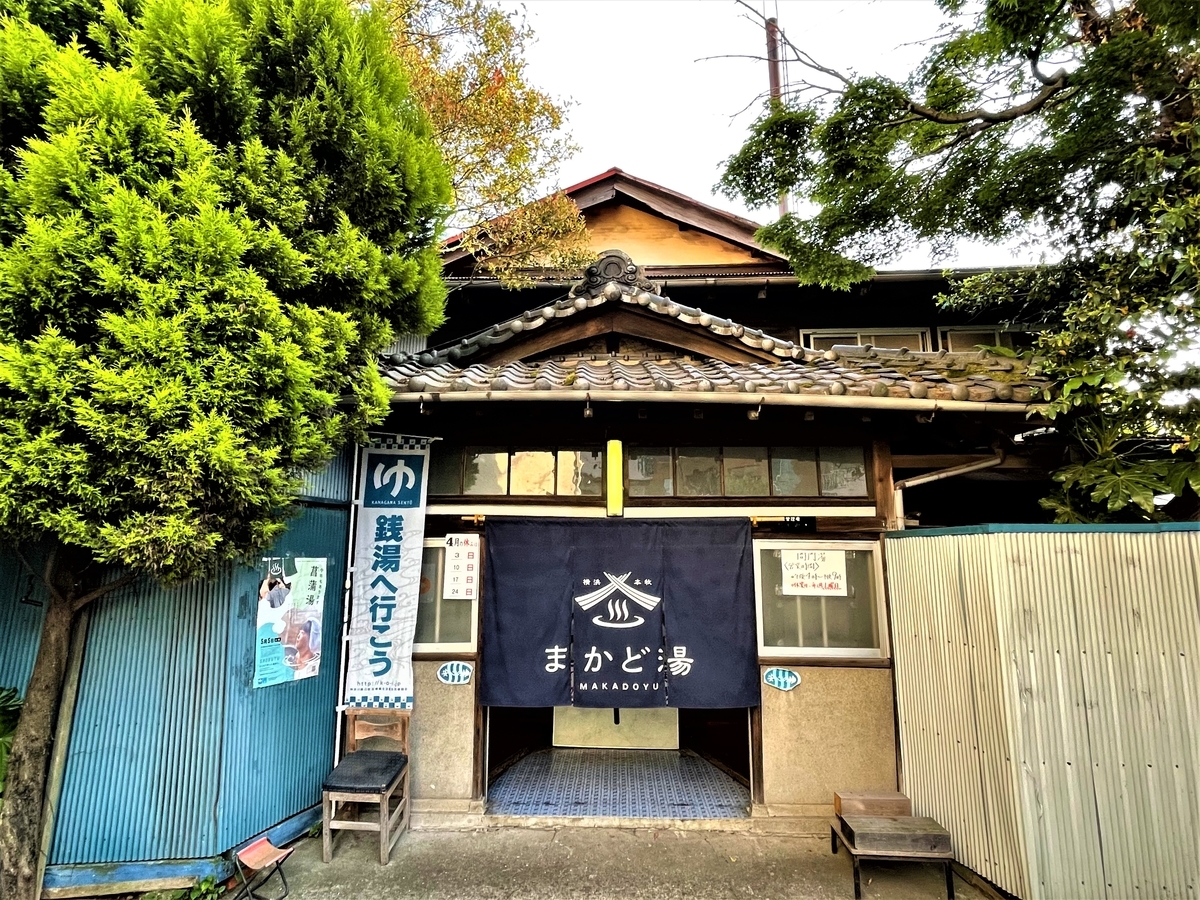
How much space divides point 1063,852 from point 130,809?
6.86 meters

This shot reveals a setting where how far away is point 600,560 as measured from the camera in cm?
534

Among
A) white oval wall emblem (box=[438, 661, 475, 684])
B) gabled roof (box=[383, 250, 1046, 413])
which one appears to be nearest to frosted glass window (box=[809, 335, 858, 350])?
gabled roof (box=[383, 250, 1046, 413])

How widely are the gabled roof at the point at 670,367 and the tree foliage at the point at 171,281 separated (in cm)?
128

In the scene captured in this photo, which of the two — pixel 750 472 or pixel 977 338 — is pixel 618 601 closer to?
pixel 750 472

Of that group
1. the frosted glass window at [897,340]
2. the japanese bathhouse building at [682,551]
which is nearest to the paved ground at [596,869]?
the japanese bathhouse building at [682,551]

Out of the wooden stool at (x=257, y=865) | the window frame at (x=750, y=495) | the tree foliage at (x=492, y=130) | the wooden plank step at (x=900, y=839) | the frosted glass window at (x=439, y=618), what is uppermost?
the tree foliage at (x=492, y=130)

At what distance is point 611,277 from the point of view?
652 cm

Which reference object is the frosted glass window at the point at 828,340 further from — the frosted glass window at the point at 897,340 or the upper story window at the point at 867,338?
the frosted glass window at the point at 897,340

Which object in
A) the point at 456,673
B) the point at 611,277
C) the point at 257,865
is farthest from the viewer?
the point at 611,277

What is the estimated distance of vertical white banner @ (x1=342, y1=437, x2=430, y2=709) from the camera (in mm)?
5129

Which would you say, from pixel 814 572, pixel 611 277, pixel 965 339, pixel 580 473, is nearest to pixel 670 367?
pixel 611 277

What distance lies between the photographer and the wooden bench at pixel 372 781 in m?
4.39

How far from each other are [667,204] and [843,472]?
675 centimetres

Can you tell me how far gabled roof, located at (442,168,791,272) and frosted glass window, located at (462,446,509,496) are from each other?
6.21 m
